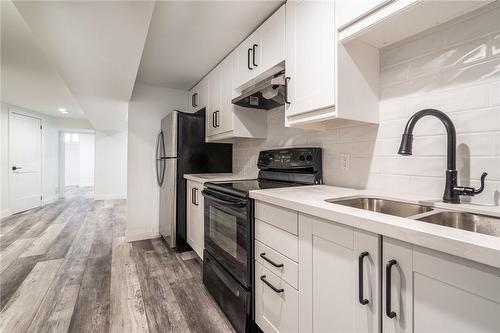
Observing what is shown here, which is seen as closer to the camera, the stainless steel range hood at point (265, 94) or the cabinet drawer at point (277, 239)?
the cabinet drawer at point (277, 239)

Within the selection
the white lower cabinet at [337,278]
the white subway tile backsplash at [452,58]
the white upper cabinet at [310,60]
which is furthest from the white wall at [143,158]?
the white subway tile backsplash at [452,58]

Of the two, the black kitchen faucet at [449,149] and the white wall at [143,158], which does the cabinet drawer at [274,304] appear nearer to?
the black kitchen faucet at [449,149]

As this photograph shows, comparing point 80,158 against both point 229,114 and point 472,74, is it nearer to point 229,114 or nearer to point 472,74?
point 229,114

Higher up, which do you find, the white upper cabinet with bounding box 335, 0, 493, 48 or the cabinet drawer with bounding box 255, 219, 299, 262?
the white upper cabinet with bounding box 335, 0, 493, 48

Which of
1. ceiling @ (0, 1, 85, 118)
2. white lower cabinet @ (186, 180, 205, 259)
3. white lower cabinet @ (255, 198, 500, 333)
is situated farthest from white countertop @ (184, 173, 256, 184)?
ceiling @ (0, 1, 85, 118)

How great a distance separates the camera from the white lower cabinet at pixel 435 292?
22.1 inches

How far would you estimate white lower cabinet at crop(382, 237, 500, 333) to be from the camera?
56cm

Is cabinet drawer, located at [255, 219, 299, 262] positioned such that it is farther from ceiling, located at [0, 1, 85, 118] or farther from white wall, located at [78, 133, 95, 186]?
white wall, located at [78, 133, 95, 186]

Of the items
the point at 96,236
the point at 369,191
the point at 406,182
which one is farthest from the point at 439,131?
the point at 96,236

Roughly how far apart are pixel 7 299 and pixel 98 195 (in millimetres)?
5383

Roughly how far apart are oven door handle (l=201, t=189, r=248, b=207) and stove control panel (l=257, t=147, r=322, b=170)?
1.99 feet

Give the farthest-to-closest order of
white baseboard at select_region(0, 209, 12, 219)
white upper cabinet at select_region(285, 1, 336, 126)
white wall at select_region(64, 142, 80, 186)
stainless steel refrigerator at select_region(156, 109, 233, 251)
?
white wall at select_region(64, 142, 80, 186)
white baseboard at select_region(0, 209, 12, 219)
stainless steel refrigerator at select_region(156, 109, 233, 251)
white upper cabinet at select_region(285, 1, 336, 126)

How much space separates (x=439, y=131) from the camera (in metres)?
1.16

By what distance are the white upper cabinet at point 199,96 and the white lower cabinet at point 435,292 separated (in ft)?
8.72
